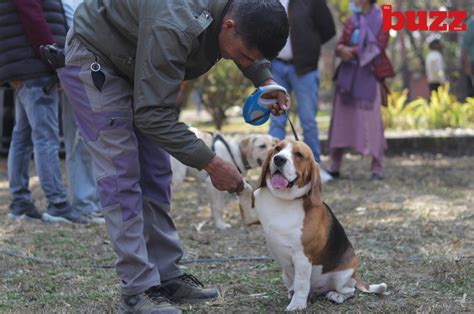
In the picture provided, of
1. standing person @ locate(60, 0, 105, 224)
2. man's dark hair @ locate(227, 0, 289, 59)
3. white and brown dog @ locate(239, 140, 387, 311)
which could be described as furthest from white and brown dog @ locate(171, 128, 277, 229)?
man's dark hair @ locate(227, 0, 289, 59)

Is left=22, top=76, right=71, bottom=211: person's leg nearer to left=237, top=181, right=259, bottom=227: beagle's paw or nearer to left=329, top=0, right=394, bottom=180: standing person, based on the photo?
left=237, top=181, right=259, bottom=227: beagle's paw

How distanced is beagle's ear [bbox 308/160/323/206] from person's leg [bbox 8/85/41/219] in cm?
304

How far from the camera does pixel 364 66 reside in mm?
7957

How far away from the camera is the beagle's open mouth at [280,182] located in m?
3.43

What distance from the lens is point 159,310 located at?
345 centimetres

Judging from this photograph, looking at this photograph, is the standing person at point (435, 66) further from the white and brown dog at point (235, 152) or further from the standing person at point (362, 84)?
the white and brown dog at point (235, 152)

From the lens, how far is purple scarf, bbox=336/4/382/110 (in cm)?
790

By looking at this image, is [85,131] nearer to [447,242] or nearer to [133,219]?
[133,219]

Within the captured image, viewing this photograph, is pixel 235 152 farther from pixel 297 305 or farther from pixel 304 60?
pixel 297 305

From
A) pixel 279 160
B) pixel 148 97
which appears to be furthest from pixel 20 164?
pixel 148 97

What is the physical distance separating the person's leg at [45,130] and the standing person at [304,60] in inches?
90.0

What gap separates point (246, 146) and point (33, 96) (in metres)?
1.69

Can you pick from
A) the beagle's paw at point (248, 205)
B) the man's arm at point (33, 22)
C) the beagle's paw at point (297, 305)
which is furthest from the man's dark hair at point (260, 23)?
the man's arm at point (33, 22)

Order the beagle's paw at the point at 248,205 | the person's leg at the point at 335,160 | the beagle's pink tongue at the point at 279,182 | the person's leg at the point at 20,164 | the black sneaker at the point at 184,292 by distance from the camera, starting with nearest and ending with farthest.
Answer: the beagle's pink tongue at the point at 279,182 → the beagle's paw at the point at 248,205 → the black sneaker at the point at 184,292 → the person's leg at the point at 20,164 → the person's leg at the point at 335,160
